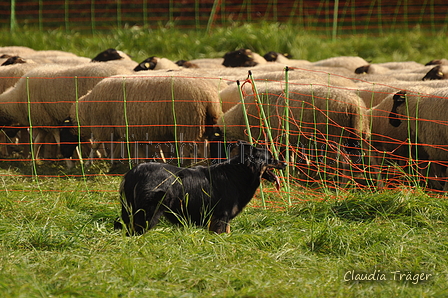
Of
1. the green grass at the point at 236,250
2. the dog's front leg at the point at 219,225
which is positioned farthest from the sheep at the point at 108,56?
the dog's front leg at the point at 219,225

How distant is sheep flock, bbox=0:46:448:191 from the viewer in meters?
6.62

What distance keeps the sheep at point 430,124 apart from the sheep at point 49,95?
13.9 ft

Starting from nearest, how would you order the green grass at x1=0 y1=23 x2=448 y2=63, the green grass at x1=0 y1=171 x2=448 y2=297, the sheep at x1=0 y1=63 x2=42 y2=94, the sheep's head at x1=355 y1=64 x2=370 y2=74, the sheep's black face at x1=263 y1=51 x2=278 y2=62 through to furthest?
1. the green grass at x1=0 y1=171 x2=448 y2=297
2. the sheep at x1=0 y1=63 x2=42 y2=94
3. the sheep's head at x1=355 y1=64 x2=370 y2=74
4. the sheep's black face at x1=263 y1=51 x2=278 y2=62
5. the green grass at x1=0 y1=23 x2=448 y2=63

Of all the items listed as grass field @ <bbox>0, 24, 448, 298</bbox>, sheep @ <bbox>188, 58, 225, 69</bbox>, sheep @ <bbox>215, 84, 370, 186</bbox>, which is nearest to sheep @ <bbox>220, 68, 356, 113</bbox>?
sheep @ <bbox>215, 84, 370, 186</bbox>

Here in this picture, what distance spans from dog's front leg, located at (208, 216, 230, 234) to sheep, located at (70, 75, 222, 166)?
2.91 metres

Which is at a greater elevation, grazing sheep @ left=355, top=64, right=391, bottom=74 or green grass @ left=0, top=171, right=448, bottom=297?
grazing sheep @ left=355, top=64, right=391, bottom=74

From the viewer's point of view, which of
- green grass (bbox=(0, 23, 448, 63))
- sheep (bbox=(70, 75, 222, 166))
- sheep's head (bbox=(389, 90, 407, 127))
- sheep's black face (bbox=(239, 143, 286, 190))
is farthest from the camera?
green grass (bbox=(0, 23, 448, 63))

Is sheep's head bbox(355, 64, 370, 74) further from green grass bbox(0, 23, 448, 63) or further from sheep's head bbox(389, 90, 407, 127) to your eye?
green grass bbox(0, 23, 448, 63)

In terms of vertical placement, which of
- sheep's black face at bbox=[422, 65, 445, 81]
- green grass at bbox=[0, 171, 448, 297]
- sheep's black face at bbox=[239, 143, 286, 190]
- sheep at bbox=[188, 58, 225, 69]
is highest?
sheep's black face at bbox=[422, 65, 445, 81]

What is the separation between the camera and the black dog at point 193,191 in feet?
12.9

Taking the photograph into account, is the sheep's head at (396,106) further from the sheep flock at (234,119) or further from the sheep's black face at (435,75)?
the sheep's black face at (435,75)

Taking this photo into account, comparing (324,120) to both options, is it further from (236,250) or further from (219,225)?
(236,250)

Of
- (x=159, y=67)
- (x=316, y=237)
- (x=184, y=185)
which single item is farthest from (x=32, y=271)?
(x=159, y=67)

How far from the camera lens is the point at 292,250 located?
3.75m
